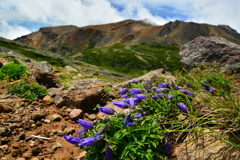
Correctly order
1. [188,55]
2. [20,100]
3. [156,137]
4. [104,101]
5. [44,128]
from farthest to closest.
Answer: [188,55] → [104,101] → [20,100] → [44,128] → [156,137]

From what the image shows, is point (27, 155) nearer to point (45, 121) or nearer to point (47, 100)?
point (45, 121)

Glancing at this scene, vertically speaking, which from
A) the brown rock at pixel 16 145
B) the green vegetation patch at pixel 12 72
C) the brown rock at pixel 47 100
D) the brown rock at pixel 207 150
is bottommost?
the brown rock at pixel 16 145

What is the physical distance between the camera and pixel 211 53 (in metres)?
12.5

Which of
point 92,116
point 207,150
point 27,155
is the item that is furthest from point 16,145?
point 207,150

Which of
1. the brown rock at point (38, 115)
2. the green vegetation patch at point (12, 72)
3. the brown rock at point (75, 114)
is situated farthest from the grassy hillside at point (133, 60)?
the brown rock at point (38, 115)

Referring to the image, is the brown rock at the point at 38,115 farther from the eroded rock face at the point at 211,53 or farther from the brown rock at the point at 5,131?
the eroded rock face at the point at 211,53

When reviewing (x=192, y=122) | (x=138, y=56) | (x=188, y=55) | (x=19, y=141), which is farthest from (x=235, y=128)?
(x=138, y=56)

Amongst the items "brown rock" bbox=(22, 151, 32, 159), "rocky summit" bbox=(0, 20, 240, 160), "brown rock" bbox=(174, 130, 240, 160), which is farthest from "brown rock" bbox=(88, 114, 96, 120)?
"brown rock" bbox=(174, 130, 240, 160)

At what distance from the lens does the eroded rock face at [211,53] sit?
1171 centimetres

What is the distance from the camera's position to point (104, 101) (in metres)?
6.71

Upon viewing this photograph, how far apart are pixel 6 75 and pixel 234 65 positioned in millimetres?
14214

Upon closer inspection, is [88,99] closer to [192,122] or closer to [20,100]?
[20,100]

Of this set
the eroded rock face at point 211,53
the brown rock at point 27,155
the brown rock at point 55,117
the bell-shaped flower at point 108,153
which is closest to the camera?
the bell-shaped flower at point 108,153

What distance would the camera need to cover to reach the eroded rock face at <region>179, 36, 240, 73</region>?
1171cm
